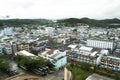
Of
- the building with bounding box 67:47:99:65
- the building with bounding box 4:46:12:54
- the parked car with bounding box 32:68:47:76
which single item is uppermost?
the building with bounding box 4:46:12:54

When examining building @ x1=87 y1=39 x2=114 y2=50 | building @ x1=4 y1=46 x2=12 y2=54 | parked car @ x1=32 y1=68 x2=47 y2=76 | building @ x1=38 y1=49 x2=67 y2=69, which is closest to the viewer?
parked car @ x1=32 y1=68 x2=47 y2=76

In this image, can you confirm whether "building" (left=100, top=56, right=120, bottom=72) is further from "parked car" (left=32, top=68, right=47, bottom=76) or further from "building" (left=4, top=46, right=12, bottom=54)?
"building" (left=4, top=46, right=12, bottom=54)

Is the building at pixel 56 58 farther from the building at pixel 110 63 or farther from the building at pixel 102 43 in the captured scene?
the building at pixel 102 43

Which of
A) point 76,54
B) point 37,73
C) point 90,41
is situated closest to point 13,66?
point 37,73

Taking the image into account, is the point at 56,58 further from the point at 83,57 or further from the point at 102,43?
the point at 102,43

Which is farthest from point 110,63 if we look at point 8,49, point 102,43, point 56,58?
point 8,49

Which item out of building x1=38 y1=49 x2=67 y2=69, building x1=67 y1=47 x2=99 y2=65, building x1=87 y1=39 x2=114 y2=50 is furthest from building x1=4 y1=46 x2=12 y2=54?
→ building x1=87 y1=39 x2=114 y2=50

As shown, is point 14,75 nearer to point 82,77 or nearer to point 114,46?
point 82,77

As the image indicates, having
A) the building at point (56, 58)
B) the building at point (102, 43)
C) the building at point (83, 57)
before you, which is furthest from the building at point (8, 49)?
the building at point (102, 43)

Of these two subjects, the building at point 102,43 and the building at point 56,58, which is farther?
the building at point 102,43

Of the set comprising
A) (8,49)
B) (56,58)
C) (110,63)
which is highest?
(8,49)

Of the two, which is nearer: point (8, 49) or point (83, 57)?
point (83, 57)
